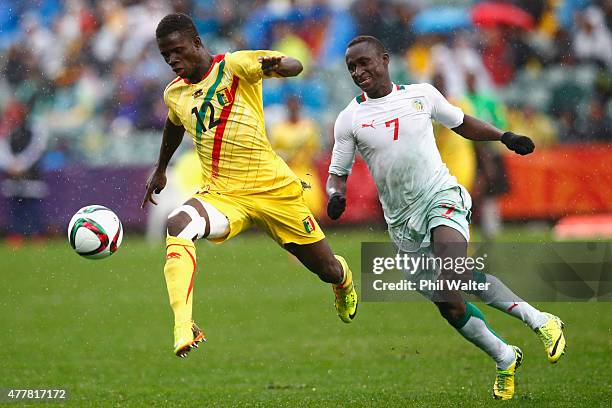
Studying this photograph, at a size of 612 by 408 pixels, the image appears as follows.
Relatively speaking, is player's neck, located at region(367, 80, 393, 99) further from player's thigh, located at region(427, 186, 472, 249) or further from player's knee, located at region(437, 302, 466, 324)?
player's knee, located at region(437, 302, 466, 324)

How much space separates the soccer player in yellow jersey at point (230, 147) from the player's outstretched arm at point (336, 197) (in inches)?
11.7

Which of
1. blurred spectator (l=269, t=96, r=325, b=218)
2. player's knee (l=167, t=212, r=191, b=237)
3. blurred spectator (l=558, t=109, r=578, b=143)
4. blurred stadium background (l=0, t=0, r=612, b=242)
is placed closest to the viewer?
player's knee (l=167, t=212, r=191, b=237)

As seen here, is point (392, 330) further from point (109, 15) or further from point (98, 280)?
point (109, 15)

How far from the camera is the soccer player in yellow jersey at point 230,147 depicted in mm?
7410

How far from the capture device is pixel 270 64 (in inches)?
295

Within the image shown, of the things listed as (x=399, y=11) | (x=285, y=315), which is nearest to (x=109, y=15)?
(x=399, y=11)

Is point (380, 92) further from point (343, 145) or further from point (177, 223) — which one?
point (177, 223)

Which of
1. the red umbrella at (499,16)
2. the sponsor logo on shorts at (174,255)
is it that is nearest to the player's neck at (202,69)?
the sponsor logo on shorts at (174,255)

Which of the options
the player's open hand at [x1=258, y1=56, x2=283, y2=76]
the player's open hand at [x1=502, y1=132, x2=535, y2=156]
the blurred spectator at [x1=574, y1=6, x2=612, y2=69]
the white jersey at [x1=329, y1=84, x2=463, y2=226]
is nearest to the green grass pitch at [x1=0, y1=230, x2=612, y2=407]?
the white jersey at [x1=329, y1=84, x2=463, y2=226]

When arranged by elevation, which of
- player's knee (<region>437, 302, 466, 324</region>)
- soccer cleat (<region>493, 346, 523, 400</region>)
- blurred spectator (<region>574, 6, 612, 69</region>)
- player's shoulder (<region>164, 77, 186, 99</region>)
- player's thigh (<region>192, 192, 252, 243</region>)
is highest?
blurred spectator (<region>574, 6, 612, 69</region>)

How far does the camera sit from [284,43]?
64.4 feet

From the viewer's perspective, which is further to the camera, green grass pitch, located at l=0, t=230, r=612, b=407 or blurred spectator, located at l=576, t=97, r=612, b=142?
blurred spectator, located at l=576, t=97, r=612, b=142

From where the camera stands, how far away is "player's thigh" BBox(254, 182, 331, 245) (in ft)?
25.9

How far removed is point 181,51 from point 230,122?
636 millimetres
